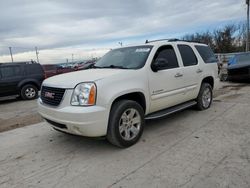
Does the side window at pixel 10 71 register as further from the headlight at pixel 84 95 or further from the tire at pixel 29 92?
the headlight at pixel 84 95

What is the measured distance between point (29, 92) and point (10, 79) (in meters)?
0.97

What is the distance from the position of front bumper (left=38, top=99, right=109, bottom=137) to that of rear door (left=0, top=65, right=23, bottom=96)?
7.32 meters

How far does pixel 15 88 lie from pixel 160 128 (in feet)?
25.1

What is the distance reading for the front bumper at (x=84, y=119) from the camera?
3521mm

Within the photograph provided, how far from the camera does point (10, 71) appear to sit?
1027cm

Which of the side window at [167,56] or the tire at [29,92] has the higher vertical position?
the side window at [167,56]

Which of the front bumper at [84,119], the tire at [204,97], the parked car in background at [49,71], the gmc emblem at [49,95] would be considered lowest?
the tire at [204,97]

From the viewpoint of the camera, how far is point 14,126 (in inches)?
237

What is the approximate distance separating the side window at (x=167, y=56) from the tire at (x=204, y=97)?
142 cm

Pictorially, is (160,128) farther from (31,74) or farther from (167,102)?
(31,74)

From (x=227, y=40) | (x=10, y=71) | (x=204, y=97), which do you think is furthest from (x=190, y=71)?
(x=227, y=40)

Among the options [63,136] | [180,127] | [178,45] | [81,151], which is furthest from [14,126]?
[178,45]

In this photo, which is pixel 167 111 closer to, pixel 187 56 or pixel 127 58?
pixel 127 58

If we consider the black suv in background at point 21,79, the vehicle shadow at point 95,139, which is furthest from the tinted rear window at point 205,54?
the black suv in background at point 21,79
